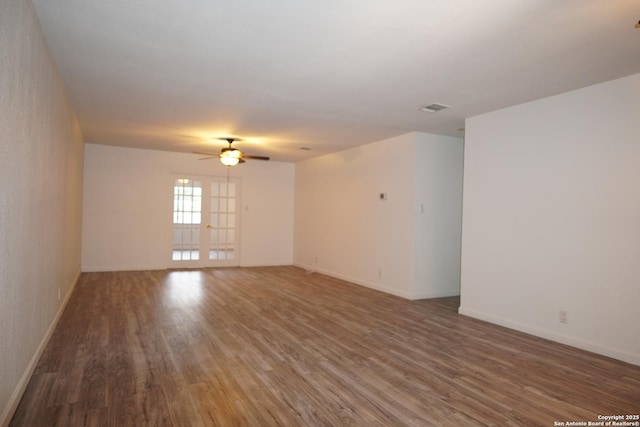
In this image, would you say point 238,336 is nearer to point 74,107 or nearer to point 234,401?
point 234,401

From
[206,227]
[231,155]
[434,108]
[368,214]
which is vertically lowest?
[206,227]

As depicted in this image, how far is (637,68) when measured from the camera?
3.42 metres

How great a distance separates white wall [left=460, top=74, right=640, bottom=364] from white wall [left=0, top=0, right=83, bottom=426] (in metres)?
4.66

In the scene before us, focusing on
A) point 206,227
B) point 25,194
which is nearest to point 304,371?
point 25,194

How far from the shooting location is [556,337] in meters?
4.12

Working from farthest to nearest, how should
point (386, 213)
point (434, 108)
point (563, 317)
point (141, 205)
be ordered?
point (141, 205) → point (386, 213) → point (434, 108) → point (563, 317)

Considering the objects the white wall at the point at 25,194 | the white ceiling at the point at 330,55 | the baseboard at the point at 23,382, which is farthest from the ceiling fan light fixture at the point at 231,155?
the baseboard at the point at 23,382

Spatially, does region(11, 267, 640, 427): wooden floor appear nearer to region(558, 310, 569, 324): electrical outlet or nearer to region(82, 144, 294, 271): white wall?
region(558, 310, 569, 324): electrical outlet

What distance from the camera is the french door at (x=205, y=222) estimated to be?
879 centimetres

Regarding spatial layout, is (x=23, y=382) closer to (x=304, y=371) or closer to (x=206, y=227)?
(x=304, y=371)

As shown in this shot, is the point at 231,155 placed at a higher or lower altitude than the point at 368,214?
higher

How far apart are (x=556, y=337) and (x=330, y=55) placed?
3.64 meters

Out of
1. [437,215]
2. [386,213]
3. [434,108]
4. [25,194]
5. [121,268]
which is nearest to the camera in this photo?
[25,194]

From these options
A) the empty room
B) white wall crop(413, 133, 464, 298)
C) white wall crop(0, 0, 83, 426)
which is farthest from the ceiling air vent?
white wall crop(0, 0, 83, 426)
